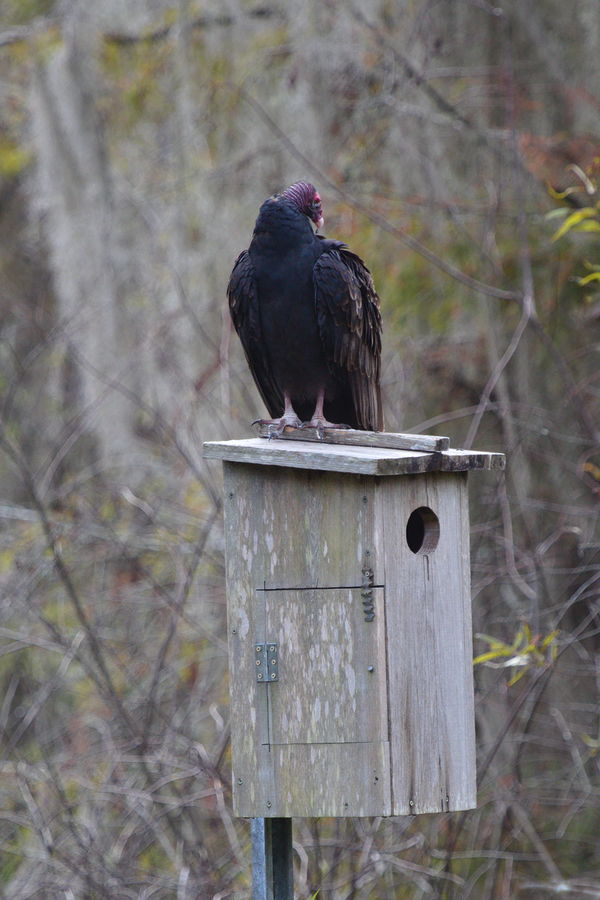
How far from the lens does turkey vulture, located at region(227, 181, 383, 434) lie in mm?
2885

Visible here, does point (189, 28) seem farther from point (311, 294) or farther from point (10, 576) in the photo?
point (311, 294)

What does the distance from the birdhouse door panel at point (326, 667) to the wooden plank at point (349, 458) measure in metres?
0.25

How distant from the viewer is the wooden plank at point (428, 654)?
2.42 m

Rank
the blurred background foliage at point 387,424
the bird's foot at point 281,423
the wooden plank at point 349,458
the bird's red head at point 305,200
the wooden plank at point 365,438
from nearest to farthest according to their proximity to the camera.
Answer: the wooden plank at point 349,458 < the wooden plank at point 365,438 < the bird's foot at point 281,423 < the bird's red head at point 305,200 < the blurred background foliage at point 387,424

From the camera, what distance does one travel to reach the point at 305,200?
305 cm

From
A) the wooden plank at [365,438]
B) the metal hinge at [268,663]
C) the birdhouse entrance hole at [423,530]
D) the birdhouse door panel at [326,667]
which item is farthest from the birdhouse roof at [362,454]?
the metal hinge at [268,663]

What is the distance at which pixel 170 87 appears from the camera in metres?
5.88

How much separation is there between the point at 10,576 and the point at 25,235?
4216 mm

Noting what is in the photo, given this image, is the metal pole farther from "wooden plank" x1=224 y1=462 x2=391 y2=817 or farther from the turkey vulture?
the turkey vulture

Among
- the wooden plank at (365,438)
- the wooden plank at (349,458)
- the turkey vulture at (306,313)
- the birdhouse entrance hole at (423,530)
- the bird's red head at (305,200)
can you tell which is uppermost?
the bird's red head at (305,200)

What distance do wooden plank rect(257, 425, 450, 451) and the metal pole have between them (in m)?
0.79

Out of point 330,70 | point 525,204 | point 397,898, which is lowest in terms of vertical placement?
point 397,898

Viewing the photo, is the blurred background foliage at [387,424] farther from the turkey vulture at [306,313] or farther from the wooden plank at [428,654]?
the wooden plank at [428,654]

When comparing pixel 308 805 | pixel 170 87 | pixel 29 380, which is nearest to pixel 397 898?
pixel 308 805
